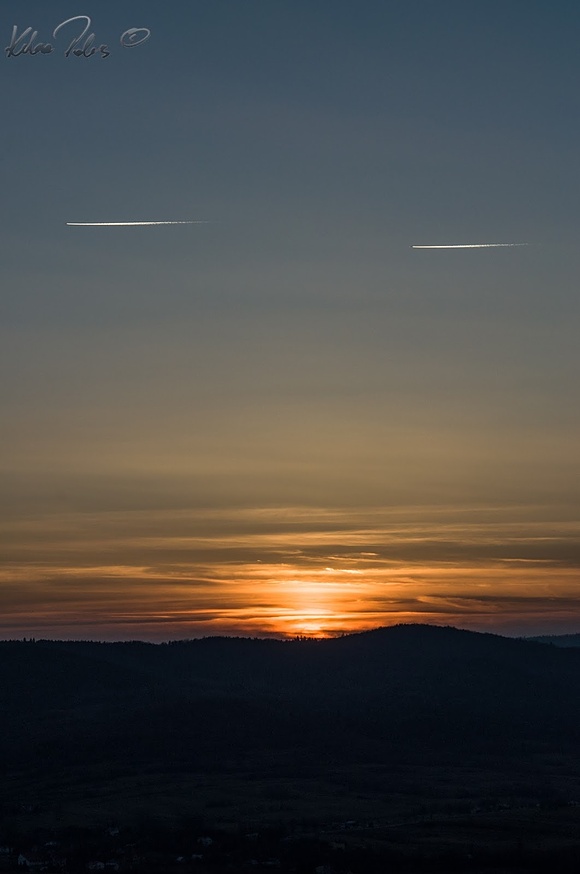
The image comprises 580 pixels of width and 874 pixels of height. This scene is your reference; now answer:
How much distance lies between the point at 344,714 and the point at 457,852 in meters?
112

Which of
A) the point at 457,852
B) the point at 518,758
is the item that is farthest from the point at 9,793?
the point at 518,758

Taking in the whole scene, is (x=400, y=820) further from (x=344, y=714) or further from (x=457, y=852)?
(x=344, y=714)

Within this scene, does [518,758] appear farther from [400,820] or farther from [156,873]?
[156,873]

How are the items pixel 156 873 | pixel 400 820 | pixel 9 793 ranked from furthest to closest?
pixel 9 793, pixel 400 820, pixel 156 873

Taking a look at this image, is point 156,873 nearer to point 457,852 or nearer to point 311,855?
point 311,855

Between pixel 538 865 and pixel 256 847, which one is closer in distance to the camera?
pixel 538 865

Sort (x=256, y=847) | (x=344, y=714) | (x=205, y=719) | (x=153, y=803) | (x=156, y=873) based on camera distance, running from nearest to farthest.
Result: 1. (x=156, y=873)
2. (x=256, y=847)
3. (x=153, y=803)
4. (x=205, y=719)
5. (x=344, y=714)

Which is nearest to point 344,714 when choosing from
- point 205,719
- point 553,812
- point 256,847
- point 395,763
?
point 205,719

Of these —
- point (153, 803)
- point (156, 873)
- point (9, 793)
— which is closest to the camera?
point (156, 873)

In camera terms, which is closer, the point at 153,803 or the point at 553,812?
the point at 553,812

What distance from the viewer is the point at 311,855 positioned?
74.0 metres

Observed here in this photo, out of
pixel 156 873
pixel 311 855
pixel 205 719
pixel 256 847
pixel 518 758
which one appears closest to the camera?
pixel 156 873

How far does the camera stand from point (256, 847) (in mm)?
79125

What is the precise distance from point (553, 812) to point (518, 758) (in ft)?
192
